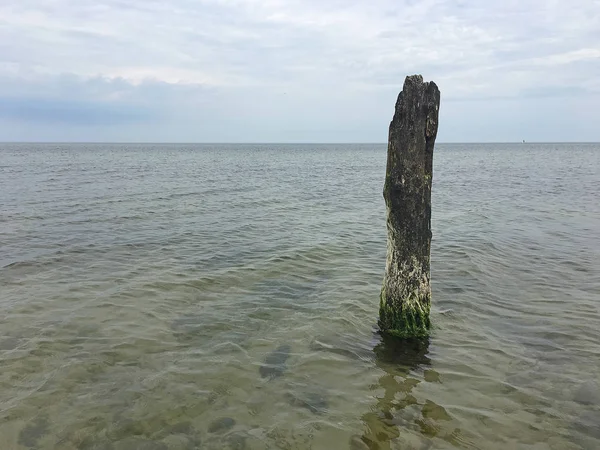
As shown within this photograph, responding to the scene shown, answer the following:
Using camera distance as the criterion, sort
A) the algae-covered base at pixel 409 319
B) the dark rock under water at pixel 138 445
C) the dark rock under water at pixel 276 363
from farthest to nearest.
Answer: the algae-covered base at pixel 409 319, the dark rock under water at pixel 276 363, the dark rock under water at pixel 138 445

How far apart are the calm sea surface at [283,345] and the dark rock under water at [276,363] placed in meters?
0.03

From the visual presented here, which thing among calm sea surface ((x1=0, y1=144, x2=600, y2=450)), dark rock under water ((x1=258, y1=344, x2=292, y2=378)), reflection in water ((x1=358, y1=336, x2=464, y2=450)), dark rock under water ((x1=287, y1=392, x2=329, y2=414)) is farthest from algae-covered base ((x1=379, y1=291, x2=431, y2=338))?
dark rock under water ((x1=287, y1=392, x2=329, y2=414))

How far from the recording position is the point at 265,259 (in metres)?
12.6

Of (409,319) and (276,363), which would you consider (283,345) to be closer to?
(276,363)

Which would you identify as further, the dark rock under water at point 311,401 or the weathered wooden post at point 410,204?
the weathered wooden post at point 410,204

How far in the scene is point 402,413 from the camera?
214 inches

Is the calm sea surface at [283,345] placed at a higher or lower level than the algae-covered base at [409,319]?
lower

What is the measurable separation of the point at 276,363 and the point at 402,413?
84.5 inches

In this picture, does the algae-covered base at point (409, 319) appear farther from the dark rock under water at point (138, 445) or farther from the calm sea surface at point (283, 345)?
the dark rock under water at point (138, 445)

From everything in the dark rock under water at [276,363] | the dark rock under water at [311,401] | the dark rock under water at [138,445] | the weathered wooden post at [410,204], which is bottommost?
the dark rock under water at [138,445]

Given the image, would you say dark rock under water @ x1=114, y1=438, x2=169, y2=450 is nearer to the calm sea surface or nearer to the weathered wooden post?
the calm sea surface

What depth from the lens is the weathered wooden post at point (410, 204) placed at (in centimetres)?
695

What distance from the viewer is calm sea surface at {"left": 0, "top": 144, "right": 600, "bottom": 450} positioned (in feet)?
16.9

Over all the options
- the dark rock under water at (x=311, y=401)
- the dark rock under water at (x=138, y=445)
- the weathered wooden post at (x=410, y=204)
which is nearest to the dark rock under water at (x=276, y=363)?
the dark rock under water at (x=311, y=401)
